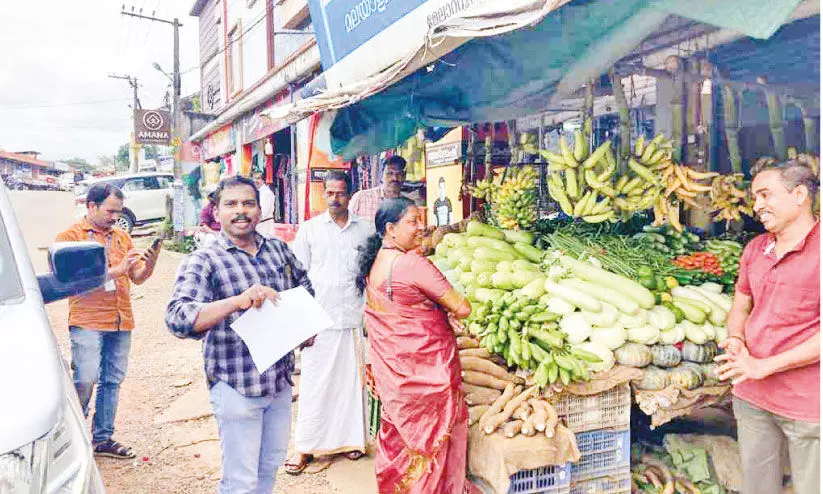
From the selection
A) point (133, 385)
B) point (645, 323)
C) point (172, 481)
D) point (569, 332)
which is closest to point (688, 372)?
point (645, 323)

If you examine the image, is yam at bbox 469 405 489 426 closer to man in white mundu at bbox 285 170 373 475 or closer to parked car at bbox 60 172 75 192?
man in white mundu at bbox 285 170 373 475

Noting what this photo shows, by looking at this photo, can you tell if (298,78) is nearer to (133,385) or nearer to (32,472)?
(133,385)

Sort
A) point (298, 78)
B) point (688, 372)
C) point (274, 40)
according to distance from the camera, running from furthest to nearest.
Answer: point (274, 40)
point (298, 78)
point (688, 372)

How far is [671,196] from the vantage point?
4219 mm

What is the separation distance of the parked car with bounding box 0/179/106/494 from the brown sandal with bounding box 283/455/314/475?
7.63 ft

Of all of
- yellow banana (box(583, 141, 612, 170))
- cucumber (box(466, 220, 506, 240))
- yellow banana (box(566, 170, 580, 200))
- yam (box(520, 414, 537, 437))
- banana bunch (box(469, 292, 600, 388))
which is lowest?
yam (box(520, 414, 537, 437))

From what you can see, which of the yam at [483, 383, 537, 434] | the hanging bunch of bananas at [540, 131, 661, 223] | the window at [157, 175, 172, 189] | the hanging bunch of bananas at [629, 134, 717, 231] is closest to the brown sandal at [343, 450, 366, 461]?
the yam at [483, 383, 537, 434]

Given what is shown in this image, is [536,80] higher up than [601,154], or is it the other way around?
[536,80]

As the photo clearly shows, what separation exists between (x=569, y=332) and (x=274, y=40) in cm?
1516

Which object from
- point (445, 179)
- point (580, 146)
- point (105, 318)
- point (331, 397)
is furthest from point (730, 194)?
point (105, 318)

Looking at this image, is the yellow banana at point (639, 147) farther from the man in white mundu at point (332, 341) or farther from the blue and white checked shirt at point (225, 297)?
the blue and white checked shirt at point (225, 297)

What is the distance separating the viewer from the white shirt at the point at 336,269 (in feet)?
14.0

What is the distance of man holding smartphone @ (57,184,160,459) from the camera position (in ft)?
13.4

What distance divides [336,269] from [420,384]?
4.69 feet
